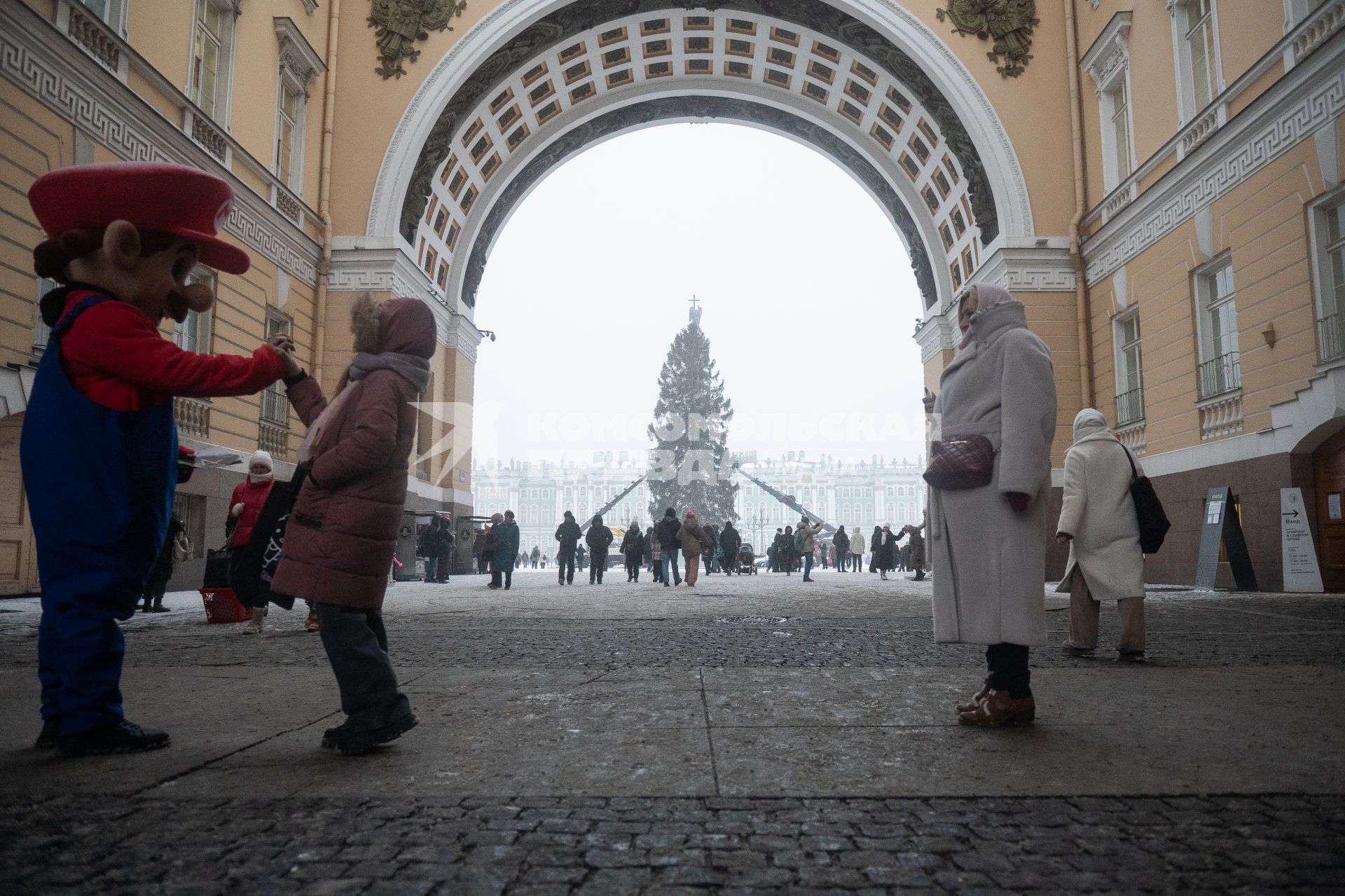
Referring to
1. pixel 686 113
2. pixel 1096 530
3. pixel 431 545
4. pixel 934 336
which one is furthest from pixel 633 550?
pixel 1096 530

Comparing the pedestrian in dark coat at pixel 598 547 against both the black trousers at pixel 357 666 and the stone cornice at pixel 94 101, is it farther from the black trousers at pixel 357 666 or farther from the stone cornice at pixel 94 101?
the black trousers at pixel 357 666

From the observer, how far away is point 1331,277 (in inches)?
459

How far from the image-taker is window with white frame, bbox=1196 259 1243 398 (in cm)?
1383

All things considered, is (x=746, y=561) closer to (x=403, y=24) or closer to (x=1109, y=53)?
(x=1109, y=53)

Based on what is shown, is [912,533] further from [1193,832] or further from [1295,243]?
[1193,832]

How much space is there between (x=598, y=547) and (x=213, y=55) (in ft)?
38.0

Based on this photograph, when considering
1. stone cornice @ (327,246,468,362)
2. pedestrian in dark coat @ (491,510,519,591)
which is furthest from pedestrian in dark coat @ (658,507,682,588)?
stone cornice @ (327,246,468,362)

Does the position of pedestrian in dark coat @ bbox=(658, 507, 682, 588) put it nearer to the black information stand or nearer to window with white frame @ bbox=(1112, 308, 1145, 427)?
window with white frame @ bbox=(1112, 308, 1145, 427)

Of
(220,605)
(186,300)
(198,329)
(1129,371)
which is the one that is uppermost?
(198,329)

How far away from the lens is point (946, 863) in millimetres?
1902

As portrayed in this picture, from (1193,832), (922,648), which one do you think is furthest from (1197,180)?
(1193,832)

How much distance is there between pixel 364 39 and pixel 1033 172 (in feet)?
46.1

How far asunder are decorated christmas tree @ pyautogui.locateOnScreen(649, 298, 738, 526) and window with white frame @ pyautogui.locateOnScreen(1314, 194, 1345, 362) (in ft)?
141

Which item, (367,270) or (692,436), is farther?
(692,436)
